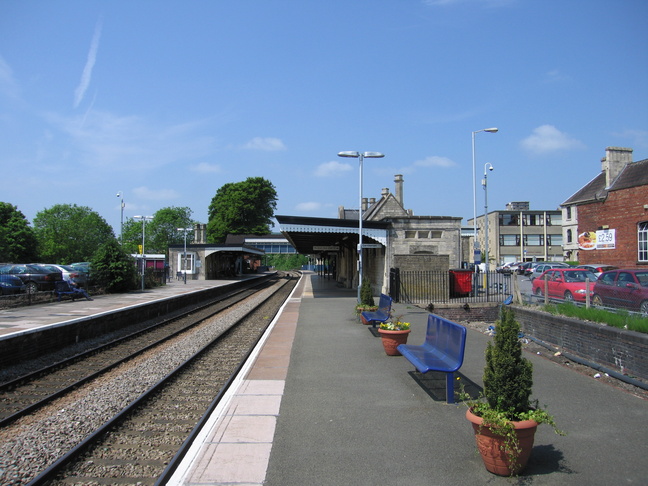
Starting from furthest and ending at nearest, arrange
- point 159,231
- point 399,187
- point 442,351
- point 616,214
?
point 159,231
point 399,187
point 616,214
point 442,351

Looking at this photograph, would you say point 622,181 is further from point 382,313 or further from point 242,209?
point 242,209

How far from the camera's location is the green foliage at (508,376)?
4.21 m

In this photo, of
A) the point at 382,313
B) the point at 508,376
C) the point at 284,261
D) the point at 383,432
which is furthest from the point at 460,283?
the point at 284,261

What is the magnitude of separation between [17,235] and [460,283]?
185 ft

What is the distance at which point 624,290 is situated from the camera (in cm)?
1114

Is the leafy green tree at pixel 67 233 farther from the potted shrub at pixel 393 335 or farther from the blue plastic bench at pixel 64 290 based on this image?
the potted shrub at pixel 393 335

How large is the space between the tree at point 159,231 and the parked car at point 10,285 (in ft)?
228

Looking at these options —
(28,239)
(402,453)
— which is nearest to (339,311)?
(402,453)

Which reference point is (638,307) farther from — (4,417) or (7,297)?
(7,297)

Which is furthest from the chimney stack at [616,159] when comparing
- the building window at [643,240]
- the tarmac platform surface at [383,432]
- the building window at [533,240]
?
the building window at [533,240]

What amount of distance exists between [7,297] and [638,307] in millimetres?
19960

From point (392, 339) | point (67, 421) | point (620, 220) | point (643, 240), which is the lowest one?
point (67, 421)

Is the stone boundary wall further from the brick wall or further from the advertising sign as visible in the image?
Result: the advertising sign

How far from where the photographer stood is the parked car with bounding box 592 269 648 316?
9.85 m
